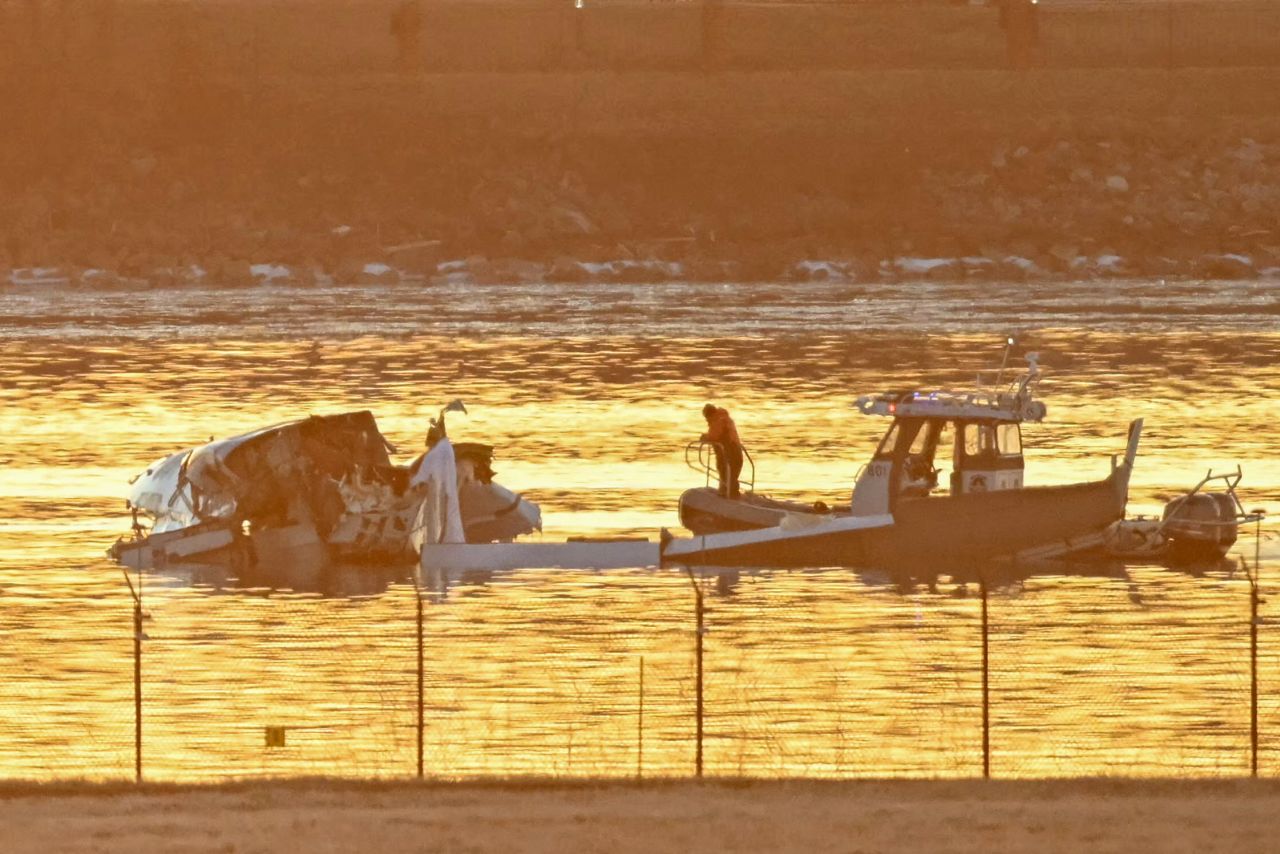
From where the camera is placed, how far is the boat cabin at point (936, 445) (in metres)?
38.0

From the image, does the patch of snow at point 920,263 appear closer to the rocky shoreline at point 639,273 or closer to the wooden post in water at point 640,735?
the rocky shoreline at point 639,273

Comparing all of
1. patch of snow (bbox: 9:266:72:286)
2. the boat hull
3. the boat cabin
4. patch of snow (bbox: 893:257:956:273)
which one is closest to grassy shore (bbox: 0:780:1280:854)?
the boat hull

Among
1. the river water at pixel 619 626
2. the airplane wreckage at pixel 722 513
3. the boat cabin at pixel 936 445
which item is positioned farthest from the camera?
the boat cabin at pixel 936 445

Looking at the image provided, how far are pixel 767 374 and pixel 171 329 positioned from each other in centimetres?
2879

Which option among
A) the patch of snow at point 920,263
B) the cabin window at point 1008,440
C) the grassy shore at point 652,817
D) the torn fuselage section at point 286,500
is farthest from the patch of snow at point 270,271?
the grassy shore at point 652,817

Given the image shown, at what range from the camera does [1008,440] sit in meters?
38.6

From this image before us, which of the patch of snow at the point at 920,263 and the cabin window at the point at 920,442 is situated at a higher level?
the patch of snow at the point at 920,263

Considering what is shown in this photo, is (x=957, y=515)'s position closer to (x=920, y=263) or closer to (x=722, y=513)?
(x=722, y=513)

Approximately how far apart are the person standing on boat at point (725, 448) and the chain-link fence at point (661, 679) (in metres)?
2.70

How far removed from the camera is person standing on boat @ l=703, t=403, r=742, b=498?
39.4m

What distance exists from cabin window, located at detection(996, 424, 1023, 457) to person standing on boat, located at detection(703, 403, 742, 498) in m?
3.53

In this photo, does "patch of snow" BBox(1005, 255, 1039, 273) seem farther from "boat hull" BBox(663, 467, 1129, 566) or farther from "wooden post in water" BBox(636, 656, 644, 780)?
"wooden post in water" BBox(636, 656, 644, 780)

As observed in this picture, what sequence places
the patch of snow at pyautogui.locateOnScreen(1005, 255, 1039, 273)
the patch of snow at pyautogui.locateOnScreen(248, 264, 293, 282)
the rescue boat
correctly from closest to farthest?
the rescue boat, the patch of snow at pyautogui.locateOnScreen(248, 264, 293, 282), the patch of snow at pyautogui.locateOnScreen(1005, 255, 1039, 273)

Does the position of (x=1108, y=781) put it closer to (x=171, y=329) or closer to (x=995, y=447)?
(x=995, y=447)
